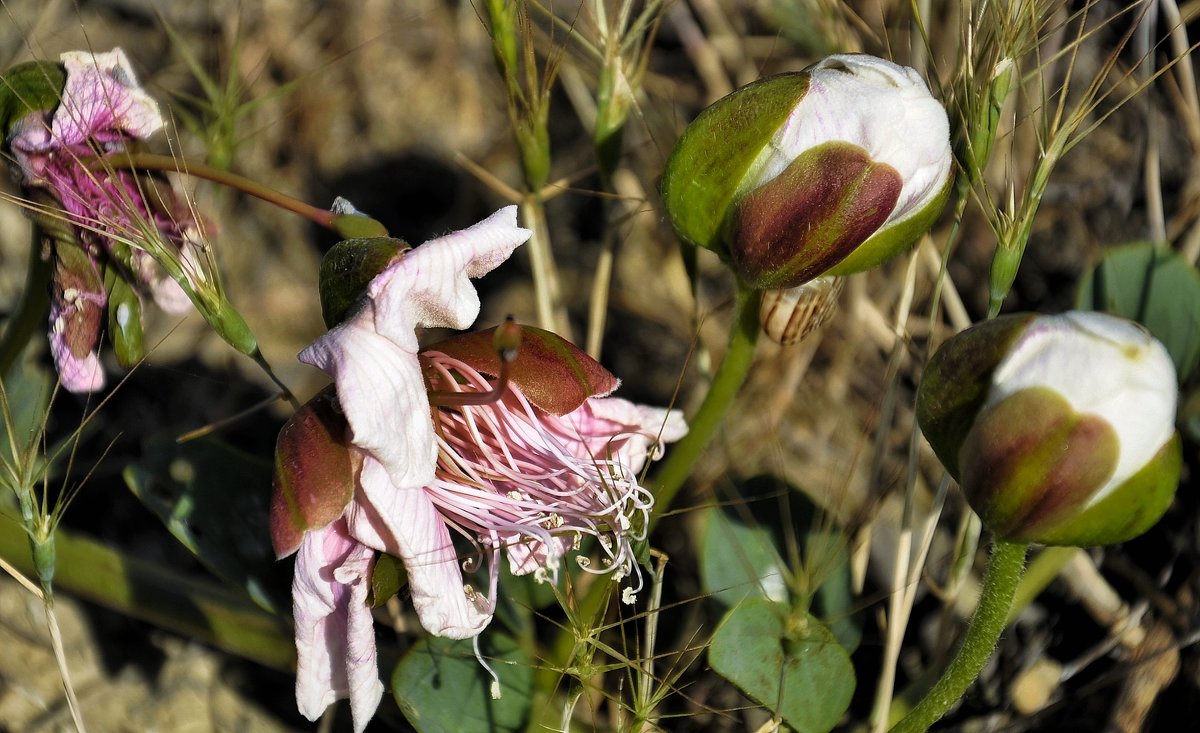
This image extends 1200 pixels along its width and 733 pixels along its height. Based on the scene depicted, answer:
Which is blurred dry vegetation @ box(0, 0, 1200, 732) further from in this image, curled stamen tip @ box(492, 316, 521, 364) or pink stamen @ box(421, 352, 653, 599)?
curled stamen tip @ box(492, 316, 521, 364)

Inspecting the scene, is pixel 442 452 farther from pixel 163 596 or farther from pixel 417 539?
pixel 163 596

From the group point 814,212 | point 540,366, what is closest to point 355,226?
point 540,366

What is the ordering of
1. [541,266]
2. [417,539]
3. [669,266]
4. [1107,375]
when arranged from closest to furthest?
[1107,375] → [417,539] → [541,266] → [669,266]

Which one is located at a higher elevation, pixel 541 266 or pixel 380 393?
pixel 380 393

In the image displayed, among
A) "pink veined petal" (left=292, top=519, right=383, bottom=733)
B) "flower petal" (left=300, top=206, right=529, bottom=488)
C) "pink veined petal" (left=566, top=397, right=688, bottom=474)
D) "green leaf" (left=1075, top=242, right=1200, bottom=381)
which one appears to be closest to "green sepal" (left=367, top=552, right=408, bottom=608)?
"pink veined petal" (left=292, top=519, right=383, bottom=733)

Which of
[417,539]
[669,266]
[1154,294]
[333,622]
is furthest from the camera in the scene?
[669,266]

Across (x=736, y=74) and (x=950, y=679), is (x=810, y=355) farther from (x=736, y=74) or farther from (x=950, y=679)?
(x=950, y=679)

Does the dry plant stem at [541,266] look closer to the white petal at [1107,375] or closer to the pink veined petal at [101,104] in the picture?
the pink veined petal at [101,104]
